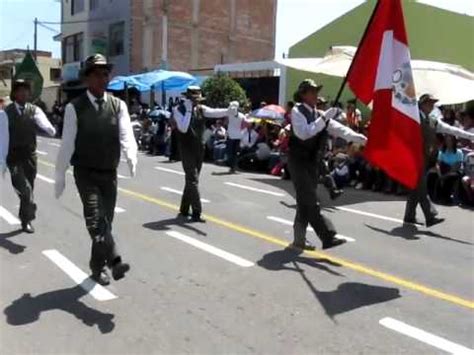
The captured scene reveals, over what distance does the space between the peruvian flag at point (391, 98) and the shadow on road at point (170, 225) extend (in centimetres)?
290

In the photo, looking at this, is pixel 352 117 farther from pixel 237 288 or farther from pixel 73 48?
pixel 73 48

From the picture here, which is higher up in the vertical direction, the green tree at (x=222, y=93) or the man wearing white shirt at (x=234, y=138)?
the green tree at (x=222, y=93)

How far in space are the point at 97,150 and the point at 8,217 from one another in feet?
14.8

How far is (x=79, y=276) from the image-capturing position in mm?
6324

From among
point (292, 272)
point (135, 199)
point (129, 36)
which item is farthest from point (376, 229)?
point (129, 36)

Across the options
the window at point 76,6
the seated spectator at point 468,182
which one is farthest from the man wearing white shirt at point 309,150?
the window at point 76,6

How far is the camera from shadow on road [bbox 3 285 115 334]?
5.05m

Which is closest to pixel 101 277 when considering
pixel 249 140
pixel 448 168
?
pixel 448 168

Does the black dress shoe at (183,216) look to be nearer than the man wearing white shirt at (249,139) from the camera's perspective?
Yes

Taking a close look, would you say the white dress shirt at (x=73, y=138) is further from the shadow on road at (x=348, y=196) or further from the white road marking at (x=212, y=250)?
the shadow on road at (x=348, y=196)

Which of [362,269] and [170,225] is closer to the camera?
[362,269]

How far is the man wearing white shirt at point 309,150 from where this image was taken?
6.84m

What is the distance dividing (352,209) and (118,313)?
631cm

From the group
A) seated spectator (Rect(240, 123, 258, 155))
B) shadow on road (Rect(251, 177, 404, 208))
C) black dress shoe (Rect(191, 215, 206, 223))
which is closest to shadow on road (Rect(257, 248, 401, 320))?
black dress shoe (Rect(191, 215, 206, 223))
